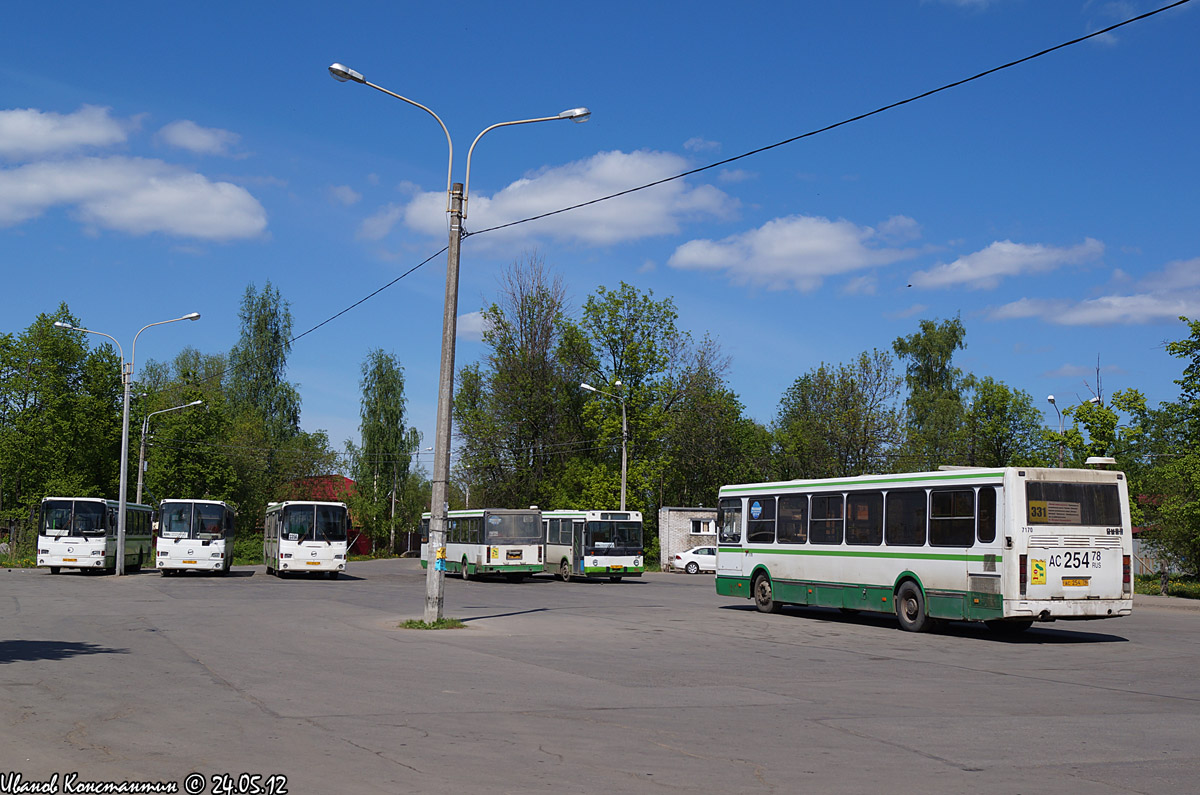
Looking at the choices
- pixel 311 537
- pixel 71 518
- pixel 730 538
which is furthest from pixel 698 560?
pixel 71 518

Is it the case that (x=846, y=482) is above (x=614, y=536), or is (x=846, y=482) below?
above

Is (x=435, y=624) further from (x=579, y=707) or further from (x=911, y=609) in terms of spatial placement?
(x=579, y=707)

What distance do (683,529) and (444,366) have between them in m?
36.9

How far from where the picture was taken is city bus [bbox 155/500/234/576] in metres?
39.8

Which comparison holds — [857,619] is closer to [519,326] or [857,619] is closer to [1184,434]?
[1184,434]

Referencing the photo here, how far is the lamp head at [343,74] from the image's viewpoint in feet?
63.2

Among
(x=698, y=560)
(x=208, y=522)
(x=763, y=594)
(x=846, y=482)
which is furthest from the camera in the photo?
(x=698, y=560)

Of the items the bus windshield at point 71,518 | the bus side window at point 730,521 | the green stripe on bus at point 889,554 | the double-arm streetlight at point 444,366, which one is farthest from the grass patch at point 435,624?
the bus windshield at point 71,518

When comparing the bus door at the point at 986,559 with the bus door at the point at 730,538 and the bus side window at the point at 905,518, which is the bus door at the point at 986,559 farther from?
the bus door at the point at 730,538

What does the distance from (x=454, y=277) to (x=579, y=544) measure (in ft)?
70.9

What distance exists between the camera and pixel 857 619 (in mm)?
23500

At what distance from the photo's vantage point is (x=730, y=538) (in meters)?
Answer: 25.9

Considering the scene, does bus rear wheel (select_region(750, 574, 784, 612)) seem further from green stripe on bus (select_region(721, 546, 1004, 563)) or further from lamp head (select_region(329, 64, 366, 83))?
lamp head (select_region(329, 64, 366, 83))

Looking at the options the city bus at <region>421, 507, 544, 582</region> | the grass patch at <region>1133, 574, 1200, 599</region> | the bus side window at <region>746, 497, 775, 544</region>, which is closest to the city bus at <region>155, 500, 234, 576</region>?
the city bus at <region>421, 507, 544, 582</region>
